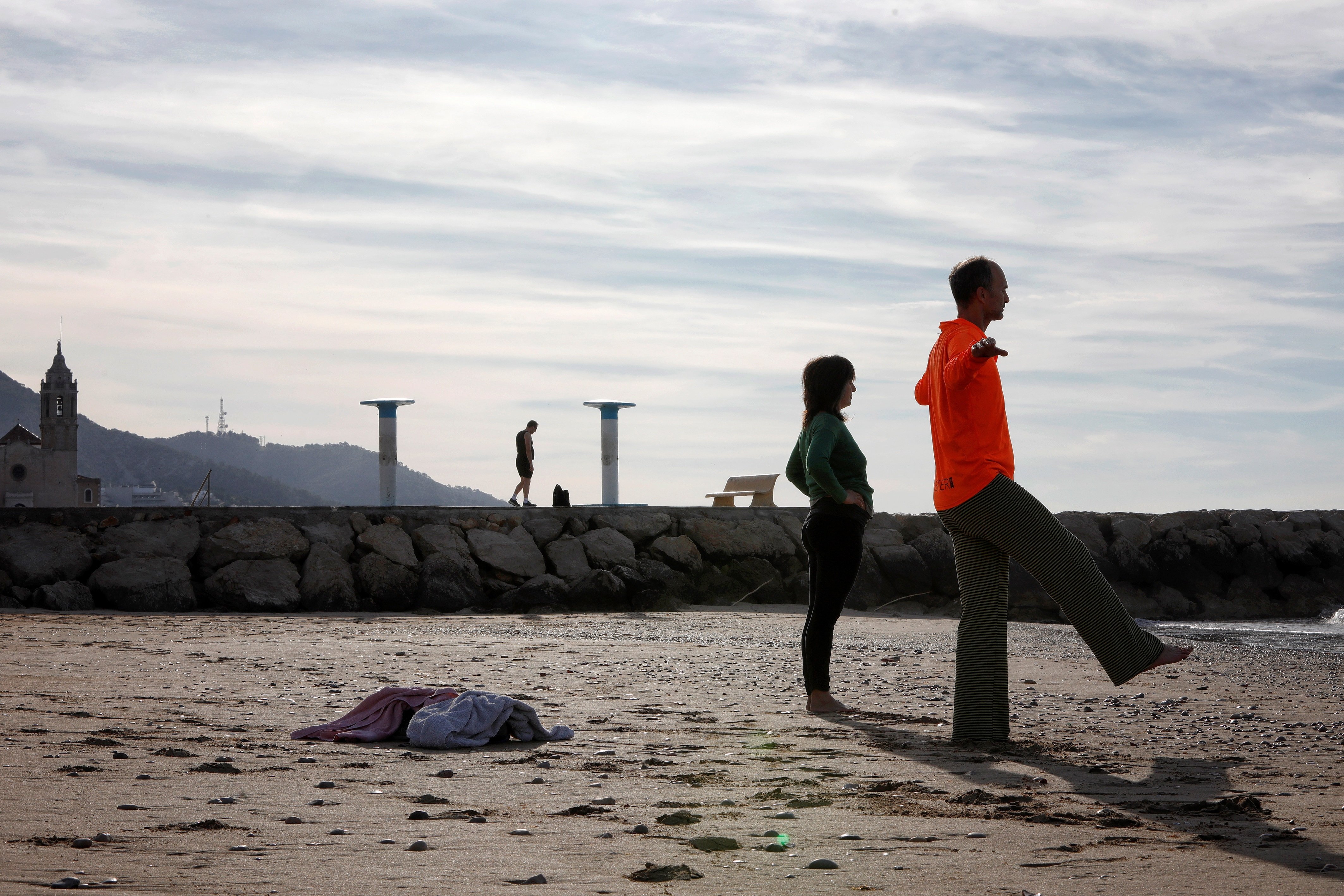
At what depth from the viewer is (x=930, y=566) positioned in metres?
15.8

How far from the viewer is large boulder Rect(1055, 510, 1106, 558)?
18.1 metres

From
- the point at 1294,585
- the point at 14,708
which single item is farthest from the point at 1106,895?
the point at 1294,585

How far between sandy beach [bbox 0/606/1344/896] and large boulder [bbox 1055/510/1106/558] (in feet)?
35.1

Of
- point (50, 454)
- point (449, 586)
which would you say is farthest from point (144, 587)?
point (50, 454)

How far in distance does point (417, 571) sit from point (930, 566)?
6454mm

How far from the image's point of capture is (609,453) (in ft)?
60.3

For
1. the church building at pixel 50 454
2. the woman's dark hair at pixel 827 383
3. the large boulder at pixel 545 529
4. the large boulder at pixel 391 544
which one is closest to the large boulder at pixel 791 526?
the large boulder at pixel 545 529

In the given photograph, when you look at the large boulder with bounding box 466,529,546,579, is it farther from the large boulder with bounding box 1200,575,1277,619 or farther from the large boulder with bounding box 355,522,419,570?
the large boulder with bounding box 1200,575,1277,619

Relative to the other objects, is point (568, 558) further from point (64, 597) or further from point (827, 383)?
point (827, 383)

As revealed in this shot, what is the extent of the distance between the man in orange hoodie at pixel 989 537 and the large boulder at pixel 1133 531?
14.7m

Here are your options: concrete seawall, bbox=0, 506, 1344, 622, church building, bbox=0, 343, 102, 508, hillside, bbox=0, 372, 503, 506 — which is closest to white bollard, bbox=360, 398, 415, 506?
concrete seawall, bbox=0, 506, 1344, 622

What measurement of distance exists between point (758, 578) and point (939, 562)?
2.53 m

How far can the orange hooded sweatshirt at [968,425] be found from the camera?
464 cm

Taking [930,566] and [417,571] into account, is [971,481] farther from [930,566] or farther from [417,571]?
[930,566]
